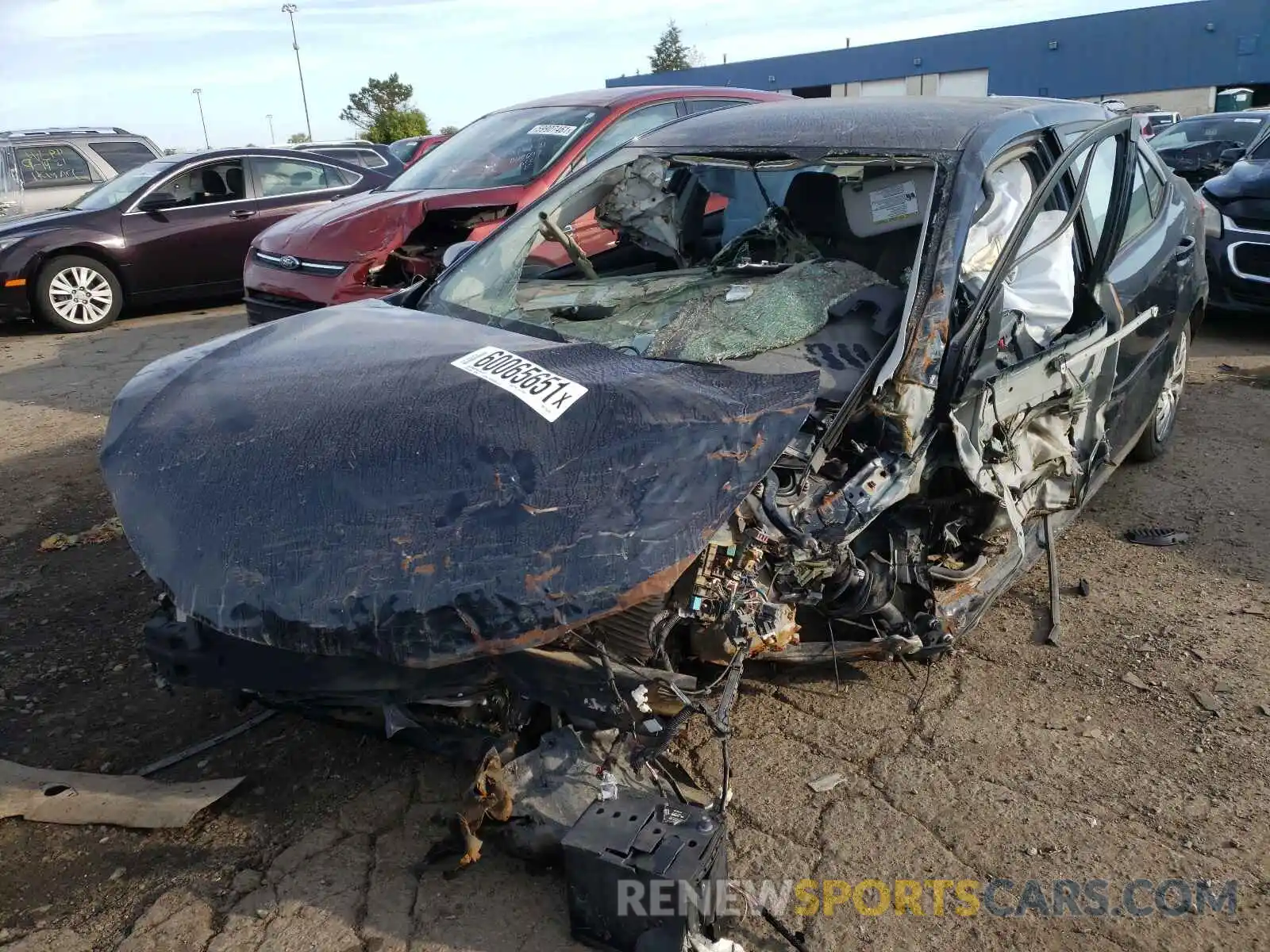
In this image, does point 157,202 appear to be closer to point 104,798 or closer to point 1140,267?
point 104,798

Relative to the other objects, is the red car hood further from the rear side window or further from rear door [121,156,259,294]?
the rear side window

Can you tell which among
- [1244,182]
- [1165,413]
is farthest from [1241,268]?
[1165,413]

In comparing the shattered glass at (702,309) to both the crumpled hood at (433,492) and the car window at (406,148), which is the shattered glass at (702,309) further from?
the car window at (406,148)

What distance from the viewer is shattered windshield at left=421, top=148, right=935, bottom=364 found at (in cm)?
299

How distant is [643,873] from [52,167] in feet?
40.2

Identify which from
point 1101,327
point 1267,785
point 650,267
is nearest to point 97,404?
point 650,267

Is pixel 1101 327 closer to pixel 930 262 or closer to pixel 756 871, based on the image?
pixel 930 262

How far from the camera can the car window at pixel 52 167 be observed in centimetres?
1093

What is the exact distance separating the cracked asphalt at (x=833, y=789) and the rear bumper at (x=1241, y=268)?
11.1 ft

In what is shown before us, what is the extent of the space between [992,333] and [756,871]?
164 cm

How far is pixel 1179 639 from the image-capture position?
322 centimetres

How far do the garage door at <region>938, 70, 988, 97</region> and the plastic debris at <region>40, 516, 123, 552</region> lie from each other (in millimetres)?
38562

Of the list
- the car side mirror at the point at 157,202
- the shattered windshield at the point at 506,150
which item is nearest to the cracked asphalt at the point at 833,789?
the shattered windshield at the point at 506,150

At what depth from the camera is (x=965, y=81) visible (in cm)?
3794
